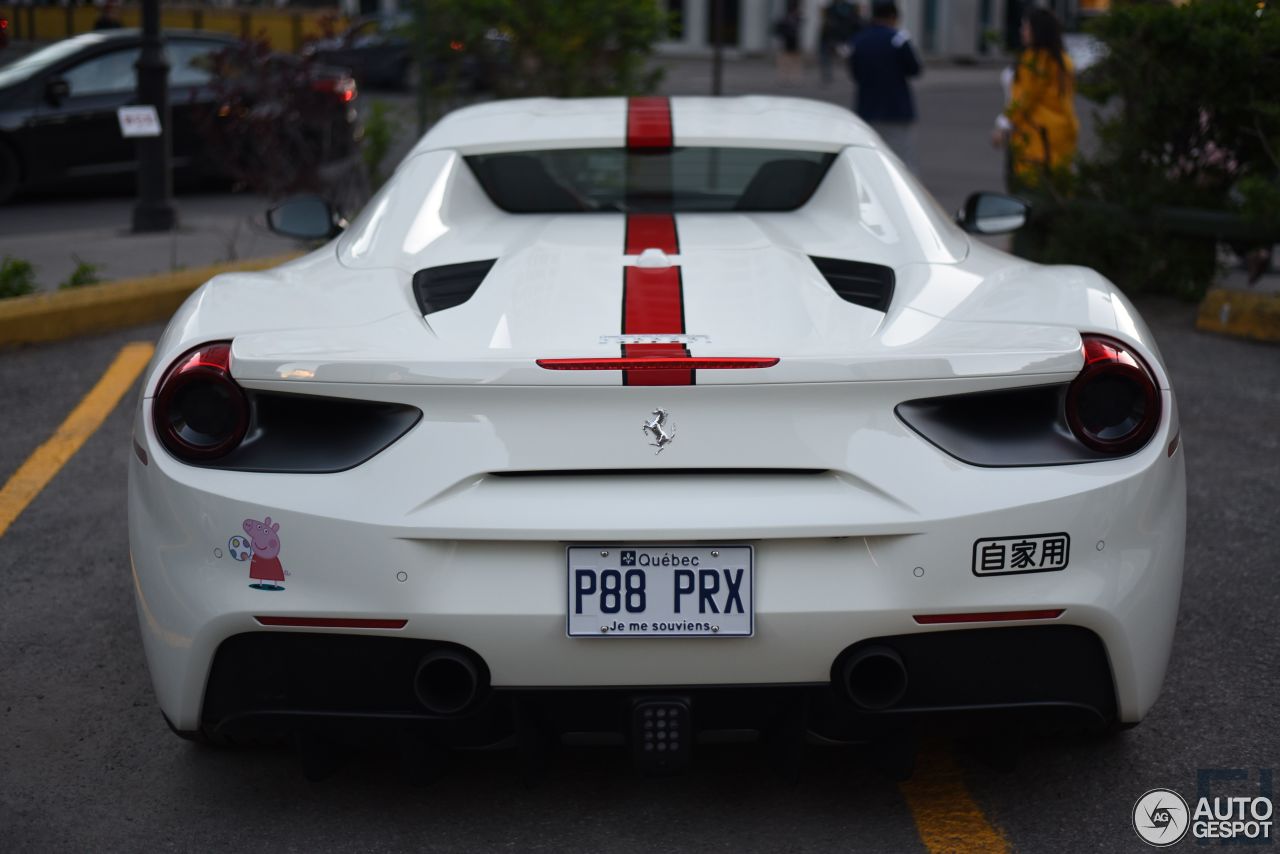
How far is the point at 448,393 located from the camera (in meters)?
2.86

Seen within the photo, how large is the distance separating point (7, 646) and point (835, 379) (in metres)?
2.50

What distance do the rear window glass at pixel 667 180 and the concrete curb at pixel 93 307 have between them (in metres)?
3.97

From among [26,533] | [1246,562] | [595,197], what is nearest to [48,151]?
[26,533]

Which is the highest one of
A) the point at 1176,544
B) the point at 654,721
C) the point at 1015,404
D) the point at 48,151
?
the point at 1015,404

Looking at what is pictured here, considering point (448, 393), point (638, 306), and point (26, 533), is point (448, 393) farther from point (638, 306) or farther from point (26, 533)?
point (26, 533)

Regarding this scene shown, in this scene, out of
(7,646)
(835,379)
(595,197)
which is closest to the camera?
(835,379)

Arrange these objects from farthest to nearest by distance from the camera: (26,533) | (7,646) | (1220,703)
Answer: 1. (26,533)
2. (7,646)
3. (1220,703)

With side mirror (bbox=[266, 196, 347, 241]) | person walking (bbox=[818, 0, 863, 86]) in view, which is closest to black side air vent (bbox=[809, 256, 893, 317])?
side mirror (bbox=[266, 196, 347, 241])

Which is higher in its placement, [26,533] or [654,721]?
[654,721]

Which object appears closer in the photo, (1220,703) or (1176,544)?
(1176,544)

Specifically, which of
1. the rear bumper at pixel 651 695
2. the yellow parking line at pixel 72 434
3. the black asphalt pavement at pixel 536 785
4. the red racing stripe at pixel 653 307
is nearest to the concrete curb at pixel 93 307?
the yellow parking line at pixel 72 434

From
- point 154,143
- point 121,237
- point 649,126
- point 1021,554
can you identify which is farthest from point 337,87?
point 1021,554

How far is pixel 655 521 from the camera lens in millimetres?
2764

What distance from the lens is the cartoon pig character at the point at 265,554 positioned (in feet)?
9.37
